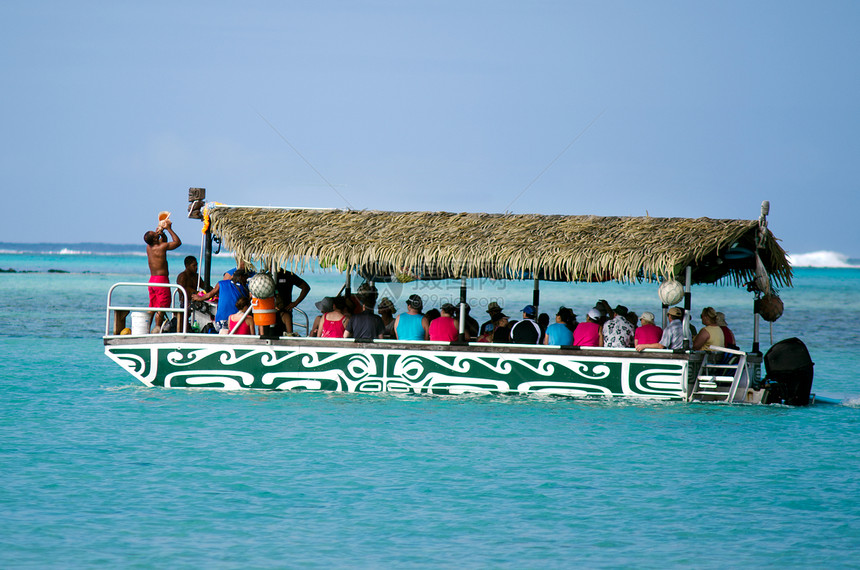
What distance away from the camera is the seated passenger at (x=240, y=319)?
500 inches

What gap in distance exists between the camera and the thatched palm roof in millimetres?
11688

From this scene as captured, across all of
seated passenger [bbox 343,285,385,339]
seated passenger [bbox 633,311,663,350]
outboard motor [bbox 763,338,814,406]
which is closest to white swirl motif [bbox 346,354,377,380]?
seated passenger [bbox 343,285,385,339]

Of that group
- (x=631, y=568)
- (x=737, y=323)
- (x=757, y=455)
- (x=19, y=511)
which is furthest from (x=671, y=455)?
(x=737, y=323)

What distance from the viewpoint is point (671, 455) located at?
32.4 feet

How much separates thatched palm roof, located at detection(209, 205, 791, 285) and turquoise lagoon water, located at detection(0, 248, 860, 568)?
1789 millimetres

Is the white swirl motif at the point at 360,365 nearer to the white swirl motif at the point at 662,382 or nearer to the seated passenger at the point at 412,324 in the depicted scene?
the seated passenger at the point at 412,324

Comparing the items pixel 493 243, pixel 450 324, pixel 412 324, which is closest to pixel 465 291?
pixel 450 324

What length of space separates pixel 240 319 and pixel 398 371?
2.24 metres

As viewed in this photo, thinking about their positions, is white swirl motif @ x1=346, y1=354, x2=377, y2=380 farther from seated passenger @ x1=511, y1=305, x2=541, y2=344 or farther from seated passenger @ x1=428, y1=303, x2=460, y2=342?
seated passenger @ x1=511, y1=305, x2=541, y2=344

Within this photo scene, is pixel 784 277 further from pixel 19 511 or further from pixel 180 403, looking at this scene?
pixel 19 511

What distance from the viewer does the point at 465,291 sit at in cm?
1222

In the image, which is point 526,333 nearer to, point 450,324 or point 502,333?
point 502,333

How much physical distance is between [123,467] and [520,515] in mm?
3878

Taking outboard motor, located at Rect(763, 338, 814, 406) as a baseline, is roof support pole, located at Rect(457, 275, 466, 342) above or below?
above
